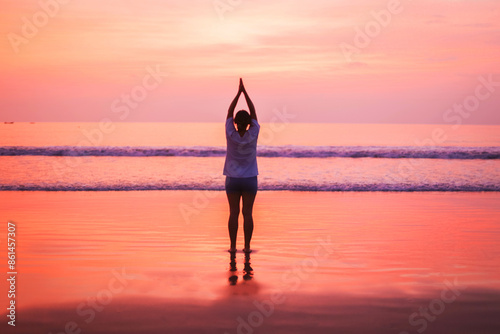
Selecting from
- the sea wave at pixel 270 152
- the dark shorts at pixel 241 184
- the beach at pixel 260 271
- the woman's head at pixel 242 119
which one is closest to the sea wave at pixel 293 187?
the beach at pixel 260 271

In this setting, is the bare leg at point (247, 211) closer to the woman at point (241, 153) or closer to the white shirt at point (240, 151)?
the woman at point (241, 153)

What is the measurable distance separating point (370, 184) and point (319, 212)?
20.5 ft

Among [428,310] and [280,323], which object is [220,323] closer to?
[280,323]

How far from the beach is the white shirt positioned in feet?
3.46

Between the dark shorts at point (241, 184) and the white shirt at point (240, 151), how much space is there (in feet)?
0.17

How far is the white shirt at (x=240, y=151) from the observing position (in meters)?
6.84

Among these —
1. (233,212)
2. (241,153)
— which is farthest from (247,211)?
(241,153)

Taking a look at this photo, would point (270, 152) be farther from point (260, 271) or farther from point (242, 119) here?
point (260, 271)

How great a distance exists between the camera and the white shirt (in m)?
6.84

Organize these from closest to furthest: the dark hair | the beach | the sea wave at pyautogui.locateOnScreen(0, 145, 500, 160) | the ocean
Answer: the beach, the dark hair, the ocean, the sea wave at pyautogui.locateOnScreen(0, 145, 500, 160)

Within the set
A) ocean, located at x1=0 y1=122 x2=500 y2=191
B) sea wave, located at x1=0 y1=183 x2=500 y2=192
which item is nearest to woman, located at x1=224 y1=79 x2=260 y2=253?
sea wave, located at x1=0 y1=183 x2=500 y2=192

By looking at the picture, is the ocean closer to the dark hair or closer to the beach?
the beach

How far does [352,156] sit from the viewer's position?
90.9 feet

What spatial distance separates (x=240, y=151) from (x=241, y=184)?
41 centimetres
